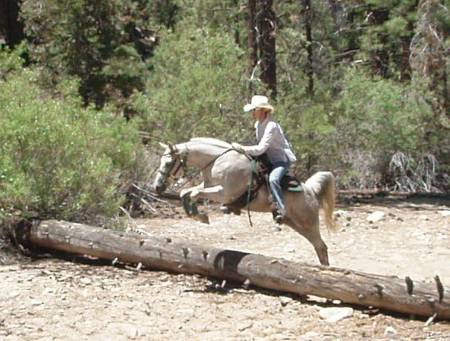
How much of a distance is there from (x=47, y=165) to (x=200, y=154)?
300 centimetres

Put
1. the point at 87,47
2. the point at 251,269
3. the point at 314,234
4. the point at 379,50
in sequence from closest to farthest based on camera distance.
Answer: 1. the point at 251,269
2. the point at 314,234
3. the point at 87,47
4. the point at 379,50

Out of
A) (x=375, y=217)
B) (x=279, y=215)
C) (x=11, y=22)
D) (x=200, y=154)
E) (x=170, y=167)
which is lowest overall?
(x=375, y=217)

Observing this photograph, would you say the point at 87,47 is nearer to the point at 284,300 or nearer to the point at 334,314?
the point at 284,300

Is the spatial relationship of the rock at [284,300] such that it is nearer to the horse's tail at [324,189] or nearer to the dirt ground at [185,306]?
the dirt ground at [185,306]

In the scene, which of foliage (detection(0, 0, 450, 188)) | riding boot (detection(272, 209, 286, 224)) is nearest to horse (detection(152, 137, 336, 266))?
riding boot (detection(272, 209, 286, 224))

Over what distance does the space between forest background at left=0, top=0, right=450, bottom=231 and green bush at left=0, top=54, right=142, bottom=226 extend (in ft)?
0.07

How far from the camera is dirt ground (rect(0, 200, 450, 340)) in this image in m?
7.54

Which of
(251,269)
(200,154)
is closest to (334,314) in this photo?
(251,269)

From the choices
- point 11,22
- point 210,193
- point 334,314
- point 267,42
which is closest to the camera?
point 334,314

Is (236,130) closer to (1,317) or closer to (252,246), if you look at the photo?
(252,246)

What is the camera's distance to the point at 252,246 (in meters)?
12.8

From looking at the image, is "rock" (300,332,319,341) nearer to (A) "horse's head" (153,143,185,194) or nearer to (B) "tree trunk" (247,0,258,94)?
(A) "horse's head" (153,143,185,194)

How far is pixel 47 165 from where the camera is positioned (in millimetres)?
11359

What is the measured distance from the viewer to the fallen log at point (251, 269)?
773cm
